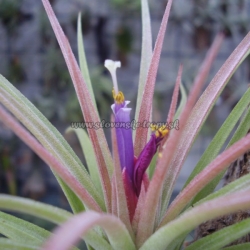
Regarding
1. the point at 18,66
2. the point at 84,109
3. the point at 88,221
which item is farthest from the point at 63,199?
the point at 88,221

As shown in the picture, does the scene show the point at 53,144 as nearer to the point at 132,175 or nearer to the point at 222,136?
the point at 132,175

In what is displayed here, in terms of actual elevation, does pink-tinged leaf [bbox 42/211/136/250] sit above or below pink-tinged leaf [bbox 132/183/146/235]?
below

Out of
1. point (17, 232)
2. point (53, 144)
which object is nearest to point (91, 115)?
point (53, 144)

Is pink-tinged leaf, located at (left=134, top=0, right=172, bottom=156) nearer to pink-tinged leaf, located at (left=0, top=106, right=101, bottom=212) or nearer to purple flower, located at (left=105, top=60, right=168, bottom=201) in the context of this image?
purple flower, located at (left=105, top=60, right=168, bottom=201)

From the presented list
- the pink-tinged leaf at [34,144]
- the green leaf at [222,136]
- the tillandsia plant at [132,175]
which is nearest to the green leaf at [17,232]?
the tillandsia plant at [132,175]

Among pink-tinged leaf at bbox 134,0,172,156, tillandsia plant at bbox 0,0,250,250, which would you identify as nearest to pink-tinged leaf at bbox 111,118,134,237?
tillandsia plant at bbox 0,0,250,250

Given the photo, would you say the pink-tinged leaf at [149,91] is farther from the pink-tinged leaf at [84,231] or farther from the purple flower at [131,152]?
the pink-tinged leaf at [84,231]
